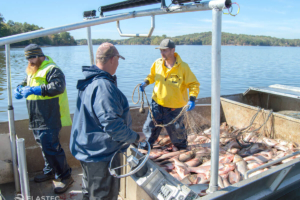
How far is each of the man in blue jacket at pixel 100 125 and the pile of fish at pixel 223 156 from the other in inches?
58.4

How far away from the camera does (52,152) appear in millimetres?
3514

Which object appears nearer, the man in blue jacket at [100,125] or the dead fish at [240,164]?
→ the man in blue jacket at [100,125]

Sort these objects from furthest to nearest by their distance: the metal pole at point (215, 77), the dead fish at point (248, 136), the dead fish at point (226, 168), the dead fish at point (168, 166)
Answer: the dead fish at point (248, 136)
the dead fish at point (168, 166)
the dead fish at point (226, 168)
the metal pole at point (215, 77)

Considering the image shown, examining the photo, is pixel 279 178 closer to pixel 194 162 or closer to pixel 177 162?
pixel 194 162

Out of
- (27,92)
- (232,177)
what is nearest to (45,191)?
(27,92)

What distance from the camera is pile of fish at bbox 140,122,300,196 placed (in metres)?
3.88

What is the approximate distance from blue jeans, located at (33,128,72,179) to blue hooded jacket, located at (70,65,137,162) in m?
1.11

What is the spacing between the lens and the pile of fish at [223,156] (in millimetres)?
3877

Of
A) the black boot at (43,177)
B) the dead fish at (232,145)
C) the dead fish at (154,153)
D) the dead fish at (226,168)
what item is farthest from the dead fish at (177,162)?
the black boot at (43,177)

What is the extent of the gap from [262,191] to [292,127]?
237cm

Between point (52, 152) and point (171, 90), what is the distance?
2.18 metres

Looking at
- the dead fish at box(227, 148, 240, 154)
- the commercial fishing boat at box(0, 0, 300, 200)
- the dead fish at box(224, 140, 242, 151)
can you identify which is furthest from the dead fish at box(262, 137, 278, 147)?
the dead fish at box(227, 148, 240, 154)

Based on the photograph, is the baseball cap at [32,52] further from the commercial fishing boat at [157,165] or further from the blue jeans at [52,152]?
the blue jeans at [52,152]

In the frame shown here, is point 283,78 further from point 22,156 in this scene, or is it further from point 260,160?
point 22,156
